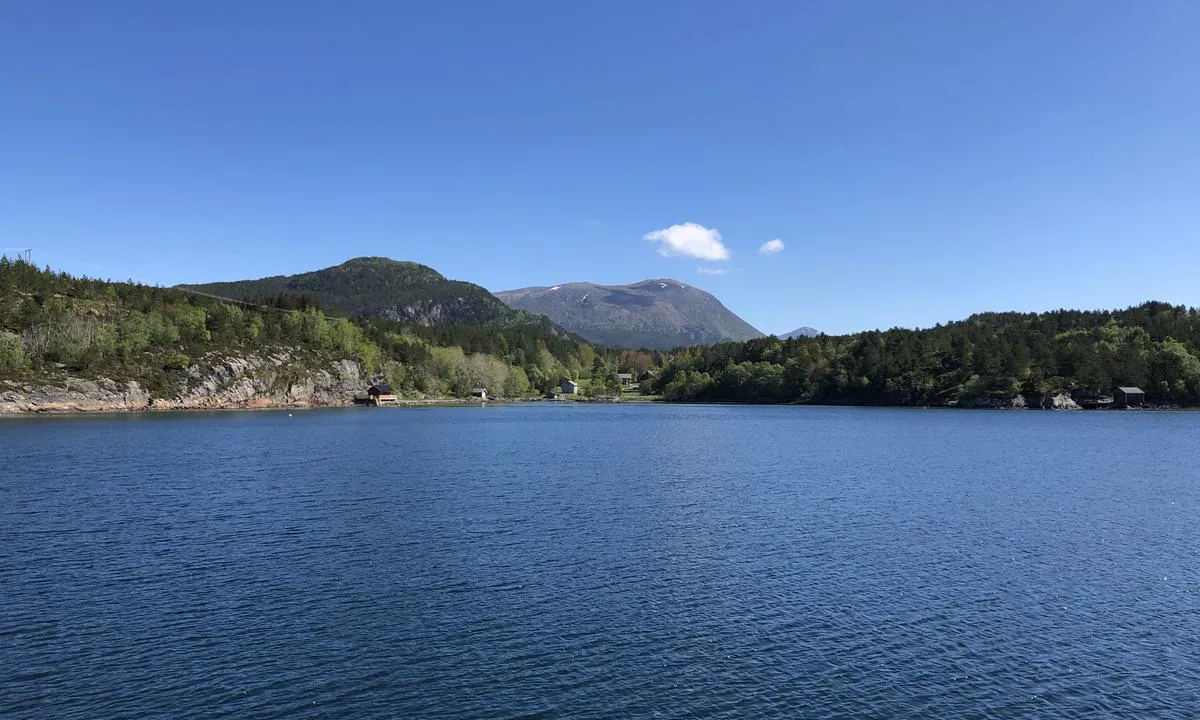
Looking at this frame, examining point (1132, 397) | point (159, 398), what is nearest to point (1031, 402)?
point (1132, 397)

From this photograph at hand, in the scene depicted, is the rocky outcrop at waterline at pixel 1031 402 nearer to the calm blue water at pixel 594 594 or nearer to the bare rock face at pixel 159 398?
the calm blue water at pixel 594 594

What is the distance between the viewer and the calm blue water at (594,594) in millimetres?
19688

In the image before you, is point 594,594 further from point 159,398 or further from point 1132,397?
point 1132,397

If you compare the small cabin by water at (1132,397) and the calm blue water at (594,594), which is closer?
the calm blue water at (594,594)

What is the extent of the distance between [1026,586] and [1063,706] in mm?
11736

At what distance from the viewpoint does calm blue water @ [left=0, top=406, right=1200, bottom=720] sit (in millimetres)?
19688

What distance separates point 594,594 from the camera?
28375 mm

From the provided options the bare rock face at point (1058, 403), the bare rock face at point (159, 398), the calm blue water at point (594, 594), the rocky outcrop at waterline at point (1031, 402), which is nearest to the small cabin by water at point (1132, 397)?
the rocky outcrop at waterline at point (1031, 402)

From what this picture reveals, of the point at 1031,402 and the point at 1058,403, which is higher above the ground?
the point at 1031,402

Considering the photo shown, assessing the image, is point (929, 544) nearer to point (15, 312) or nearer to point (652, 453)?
point (652, 453)

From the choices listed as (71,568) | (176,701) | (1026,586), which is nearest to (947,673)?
(1026,586)

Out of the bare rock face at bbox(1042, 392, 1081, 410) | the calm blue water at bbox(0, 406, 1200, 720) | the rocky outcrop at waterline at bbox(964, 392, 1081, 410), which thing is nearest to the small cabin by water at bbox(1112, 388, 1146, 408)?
the rocky outcrop at waterline at bbox(964, 392, 1081, 410)

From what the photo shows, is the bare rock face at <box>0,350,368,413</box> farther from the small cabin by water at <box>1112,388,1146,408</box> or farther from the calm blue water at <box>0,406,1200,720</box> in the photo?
the small cabin by water at <box>1112,388,1146,408</box>

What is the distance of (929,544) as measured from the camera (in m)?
36.9
